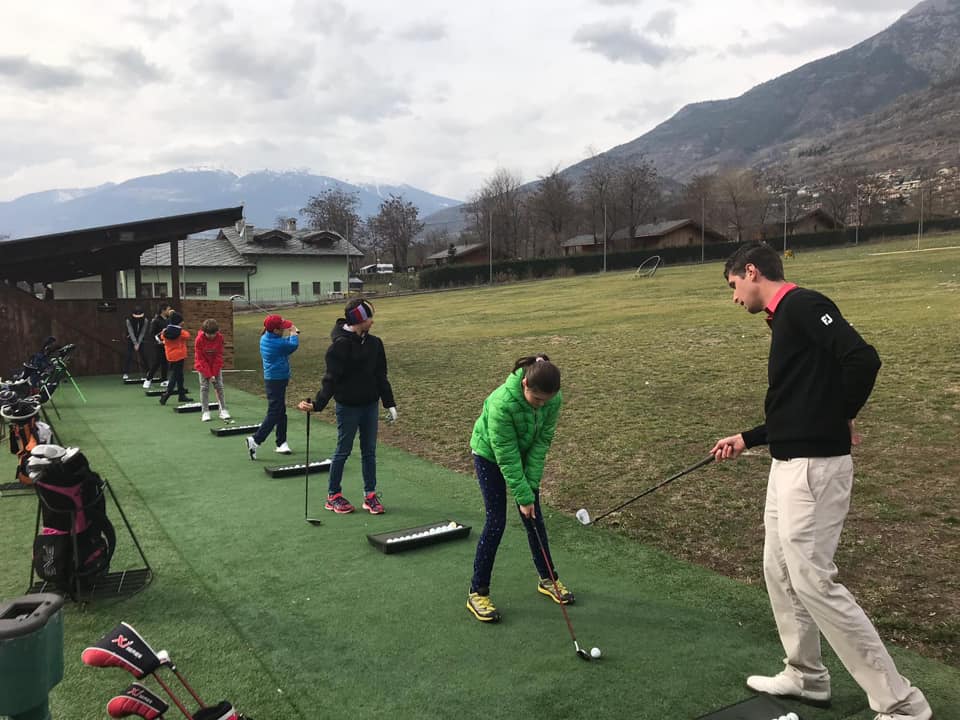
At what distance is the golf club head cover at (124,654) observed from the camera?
271 centimetres

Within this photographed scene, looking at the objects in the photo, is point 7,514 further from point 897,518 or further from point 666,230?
point 666,230

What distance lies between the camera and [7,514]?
22.7ft

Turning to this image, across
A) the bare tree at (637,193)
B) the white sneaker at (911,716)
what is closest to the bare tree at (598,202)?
the bare tree at (637,193)

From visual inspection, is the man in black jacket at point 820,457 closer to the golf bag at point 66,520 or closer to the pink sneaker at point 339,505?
the pink sneaker at point 339,505

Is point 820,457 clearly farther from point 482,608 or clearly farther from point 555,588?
point 482,608

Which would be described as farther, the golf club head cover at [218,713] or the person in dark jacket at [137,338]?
the person in dark jacket at [137,338]

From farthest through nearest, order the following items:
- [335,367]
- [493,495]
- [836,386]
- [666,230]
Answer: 1. [666,230]
2. [335,367]
3. [493,495]
4. [836,386]

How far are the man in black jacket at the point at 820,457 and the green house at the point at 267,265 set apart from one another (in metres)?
56.0

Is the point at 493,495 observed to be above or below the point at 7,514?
above

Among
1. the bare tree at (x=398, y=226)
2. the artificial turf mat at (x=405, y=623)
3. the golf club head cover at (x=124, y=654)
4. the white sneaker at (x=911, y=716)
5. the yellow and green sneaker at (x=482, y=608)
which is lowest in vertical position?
the artificial turf mat at (x=405, y=623)

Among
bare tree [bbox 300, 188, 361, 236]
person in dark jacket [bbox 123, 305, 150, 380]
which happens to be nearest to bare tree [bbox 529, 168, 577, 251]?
bare tree [bbox 300, 188, 361, 236]

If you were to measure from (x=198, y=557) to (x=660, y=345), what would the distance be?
13.1m

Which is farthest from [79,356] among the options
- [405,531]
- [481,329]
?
[405,531]

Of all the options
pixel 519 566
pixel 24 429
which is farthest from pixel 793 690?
pixel 24 429
